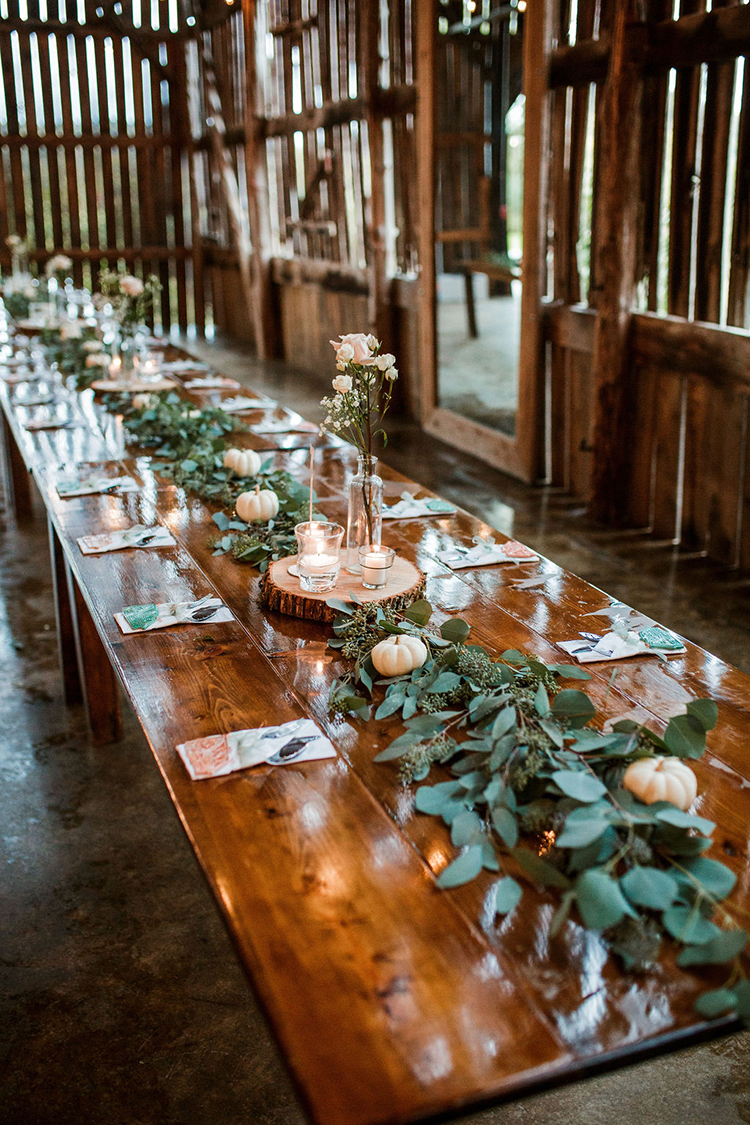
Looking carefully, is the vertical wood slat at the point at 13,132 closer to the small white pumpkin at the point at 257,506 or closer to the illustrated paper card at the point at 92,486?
the illustrated paper card at the point at 92,486

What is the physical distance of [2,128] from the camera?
34.1 ft

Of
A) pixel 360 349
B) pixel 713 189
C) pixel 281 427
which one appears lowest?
pixel 281 427

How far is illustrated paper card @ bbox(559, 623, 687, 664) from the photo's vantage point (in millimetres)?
1861

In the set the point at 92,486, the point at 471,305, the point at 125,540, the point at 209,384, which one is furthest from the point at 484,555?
the point at 471,305

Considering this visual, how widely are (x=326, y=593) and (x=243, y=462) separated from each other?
39.0 inches

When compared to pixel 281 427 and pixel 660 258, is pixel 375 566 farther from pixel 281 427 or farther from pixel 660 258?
pixel 660 258

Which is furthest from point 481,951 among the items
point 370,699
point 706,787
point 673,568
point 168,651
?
point 673,568

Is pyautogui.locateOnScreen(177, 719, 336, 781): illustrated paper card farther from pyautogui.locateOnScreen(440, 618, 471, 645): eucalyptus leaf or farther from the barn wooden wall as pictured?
the barn wooden wall

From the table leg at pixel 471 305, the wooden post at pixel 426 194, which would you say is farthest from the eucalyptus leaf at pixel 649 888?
the table leg at pixel 471 305

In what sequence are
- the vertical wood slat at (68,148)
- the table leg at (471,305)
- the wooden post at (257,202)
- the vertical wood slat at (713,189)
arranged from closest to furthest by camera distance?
the vertical wood slat at (713,189)
the table leg at (471,305)
the wooden post at (257,202)
the vertical wood slat at (68,148)

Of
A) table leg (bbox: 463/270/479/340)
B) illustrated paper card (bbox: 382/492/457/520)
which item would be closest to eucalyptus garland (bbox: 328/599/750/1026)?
illustrated paper card (bbox: 382/492/457/520)

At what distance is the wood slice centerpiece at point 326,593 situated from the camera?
201cm

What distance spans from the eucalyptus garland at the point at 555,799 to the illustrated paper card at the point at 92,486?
1.40 m

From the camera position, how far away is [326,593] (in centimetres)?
204
